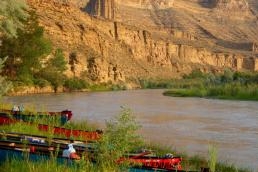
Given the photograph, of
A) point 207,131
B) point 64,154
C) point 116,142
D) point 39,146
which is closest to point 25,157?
point 64,154

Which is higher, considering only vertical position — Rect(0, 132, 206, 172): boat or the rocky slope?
the rocky slope

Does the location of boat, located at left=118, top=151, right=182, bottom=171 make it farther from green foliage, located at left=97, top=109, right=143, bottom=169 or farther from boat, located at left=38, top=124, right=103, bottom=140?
boat, located at left=38, top=124, right=103, bottom=140

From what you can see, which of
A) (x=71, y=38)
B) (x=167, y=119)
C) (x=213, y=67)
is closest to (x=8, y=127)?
(x=167, y=119)

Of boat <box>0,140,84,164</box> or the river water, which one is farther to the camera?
the river water

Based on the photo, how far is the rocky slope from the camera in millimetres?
84812

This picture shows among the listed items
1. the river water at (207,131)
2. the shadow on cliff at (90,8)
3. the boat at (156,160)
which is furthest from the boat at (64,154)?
the shadow on cliff at (90,8)

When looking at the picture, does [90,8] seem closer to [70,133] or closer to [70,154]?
[70,133]

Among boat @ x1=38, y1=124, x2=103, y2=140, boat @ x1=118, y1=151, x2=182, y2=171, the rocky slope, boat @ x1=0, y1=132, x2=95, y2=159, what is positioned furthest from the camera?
the rocky slope

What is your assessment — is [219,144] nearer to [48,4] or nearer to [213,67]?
[48,4]

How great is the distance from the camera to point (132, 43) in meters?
121

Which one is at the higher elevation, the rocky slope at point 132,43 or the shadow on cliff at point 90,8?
the shadow on cliff at point 90,8

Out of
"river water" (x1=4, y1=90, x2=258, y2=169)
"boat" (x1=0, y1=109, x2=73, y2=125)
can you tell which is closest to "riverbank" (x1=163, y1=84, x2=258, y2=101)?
"river water" (x1=4, y1=90, x2=258, y2=169)

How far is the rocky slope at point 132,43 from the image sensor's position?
3339 inches

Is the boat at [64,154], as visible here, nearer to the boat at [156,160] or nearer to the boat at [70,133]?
the boat at [156,160]
